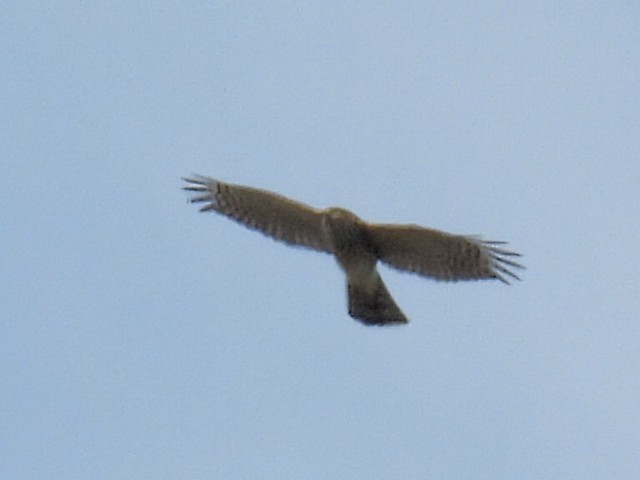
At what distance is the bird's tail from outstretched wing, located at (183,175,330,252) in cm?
58

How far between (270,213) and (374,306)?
1.34 m

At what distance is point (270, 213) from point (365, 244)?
100 centimetres

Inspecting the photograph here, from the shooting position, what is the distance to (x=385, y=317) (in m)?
22.0

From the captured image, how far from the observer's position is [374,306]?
22.0m

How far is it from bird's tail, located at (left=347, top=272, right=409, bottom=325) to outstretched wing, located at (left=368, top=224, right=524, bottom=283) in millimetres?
299

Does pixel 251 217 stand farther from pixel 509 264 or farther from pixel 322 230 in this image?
pixel 509 264

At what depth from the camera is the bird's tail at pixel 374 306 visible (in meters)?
22.0

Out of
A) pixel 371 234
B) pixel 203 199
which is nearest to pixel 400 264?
pixel 371 234

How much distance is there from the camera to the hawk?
21.7m

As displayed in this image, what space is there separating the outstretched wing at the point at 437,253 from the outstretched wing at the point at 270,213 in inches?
25.0

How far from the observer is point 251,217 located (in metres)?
22.6

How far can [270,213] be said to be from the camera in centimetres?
2250

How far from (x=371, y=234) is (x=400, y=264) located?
39 centimetres

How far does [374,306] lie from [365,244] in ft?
1.82
